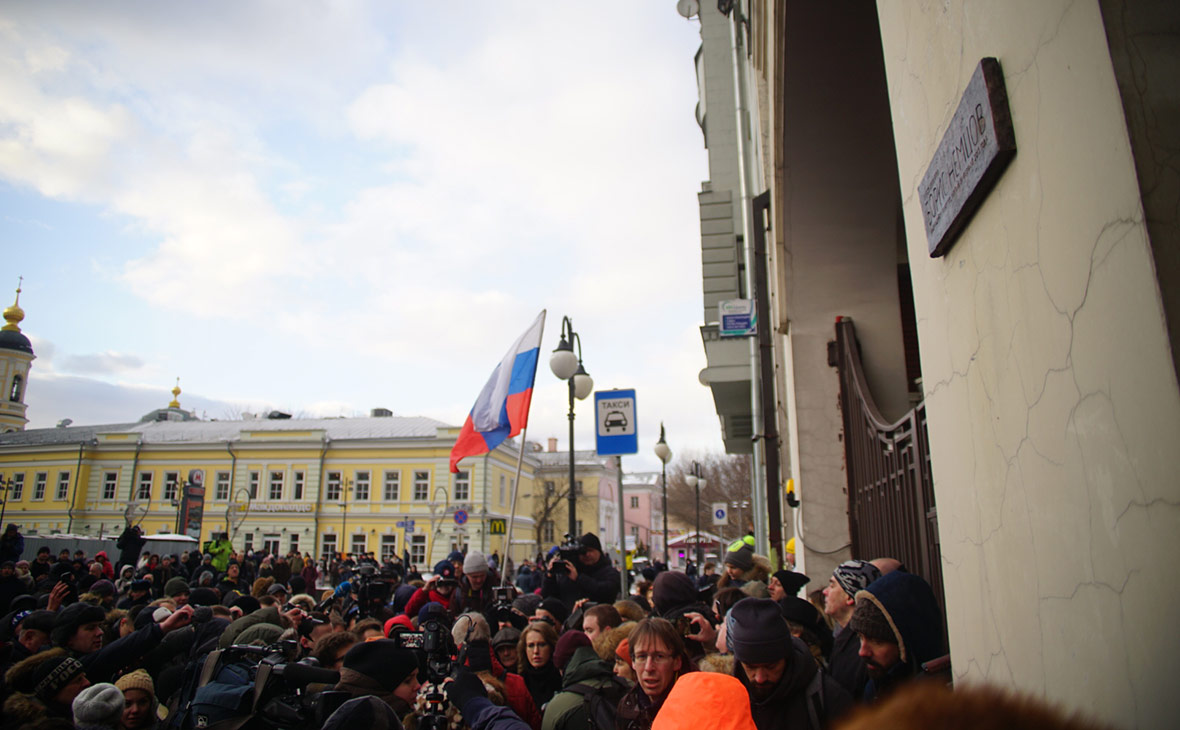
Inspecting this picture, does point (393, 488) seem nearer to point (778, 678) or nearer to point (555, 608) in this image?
point (555, 608)

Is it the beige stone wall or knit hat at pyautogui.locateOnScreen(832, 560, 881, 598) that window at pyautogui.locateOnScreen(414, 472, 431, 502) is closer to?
knit hat at pyautogui.locateOnScreen(832, 560, 881, 598)

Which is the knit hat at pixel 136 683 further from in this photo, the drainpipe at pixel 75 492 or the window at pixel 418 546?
the drainpipe at pixel 75 492

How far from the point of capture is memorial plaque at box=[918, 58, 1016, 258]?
1.79 meters

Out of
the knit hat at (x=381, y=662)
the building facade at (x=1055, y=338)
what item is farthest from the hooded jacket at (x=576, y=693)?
the building facade at (x=1055, y=338)

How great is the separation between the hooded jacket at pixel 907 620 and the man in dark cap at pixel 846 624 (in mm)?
384

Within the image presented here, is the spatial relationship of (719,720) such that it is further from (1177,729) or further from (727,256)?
(727,256)

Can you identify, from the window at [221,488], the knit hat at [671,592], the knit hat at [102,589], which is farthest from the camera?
the window at [221,488]

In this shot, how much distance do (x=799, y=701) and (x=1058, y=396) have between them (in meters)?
2.09

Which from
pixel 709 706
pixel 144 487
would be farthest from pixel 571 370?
pixel 144 487

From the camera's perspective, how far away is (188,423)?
74.1 metres

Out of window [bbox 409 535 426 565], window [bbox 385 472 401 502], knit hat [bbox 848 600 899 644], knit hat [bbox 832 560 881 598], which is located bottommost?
window [bbox 409 535 426 565]

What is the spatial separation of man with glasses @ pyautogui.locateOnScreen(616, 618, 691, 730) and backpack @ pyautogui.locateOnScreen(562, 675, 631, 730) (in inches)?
7.0

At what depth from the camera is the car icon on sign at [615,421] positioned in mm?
10078

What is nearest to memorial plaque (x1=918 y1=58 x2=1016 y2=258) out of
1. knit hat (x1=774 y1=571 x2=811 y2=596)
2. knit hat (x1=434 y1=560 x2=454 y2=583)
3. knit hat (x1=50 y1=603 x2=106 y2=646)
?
knit hat (x1=774 y1=571 x2=811 y2=596)
